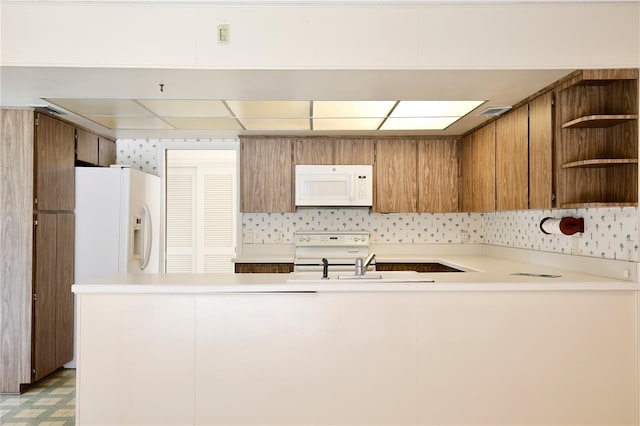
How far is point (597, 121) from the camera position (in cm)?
279

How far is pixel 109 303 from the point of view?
2654 mm

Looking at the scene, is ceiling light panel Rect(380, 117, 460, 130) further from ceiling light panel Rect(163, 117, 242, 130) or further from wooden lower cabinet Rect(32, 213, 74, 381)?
wooden lower cabinet Rect(32, 213, 74, 381)

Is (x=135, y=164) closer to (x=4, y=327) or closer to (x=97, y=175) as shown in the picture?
(x=97, y=175)

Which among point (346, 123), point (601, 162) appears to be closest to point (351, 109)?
point (346, 123)

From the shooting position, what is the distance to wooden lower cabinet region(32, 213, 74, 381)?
380 centimetres

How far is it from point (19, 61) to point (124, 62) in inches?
21.3

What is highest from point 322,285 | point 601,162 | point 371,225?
point 601,162

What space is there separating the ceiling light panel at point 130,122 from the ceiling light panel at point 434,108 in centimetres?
191

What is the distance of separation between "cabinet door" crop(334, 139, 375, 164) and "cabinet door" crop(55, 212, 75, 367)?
2.45 metres

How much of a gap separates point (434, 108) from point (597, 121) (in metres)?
1.17

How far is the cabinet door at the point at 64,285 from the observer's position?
4.09 metres

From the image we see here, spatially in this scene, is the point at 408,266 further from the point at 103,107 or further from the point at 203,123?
the point at 103,107

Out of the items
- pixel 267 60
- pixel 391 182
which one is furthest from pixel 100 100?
pixel 391 182

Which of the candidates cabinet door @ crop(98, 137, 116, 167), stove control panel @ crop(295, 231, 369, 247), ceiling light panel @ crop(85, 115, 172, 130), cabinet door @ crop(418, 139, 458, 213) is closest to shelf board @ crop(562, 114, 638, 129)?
cabinet door @ crop(418, 139, 458, 213)
